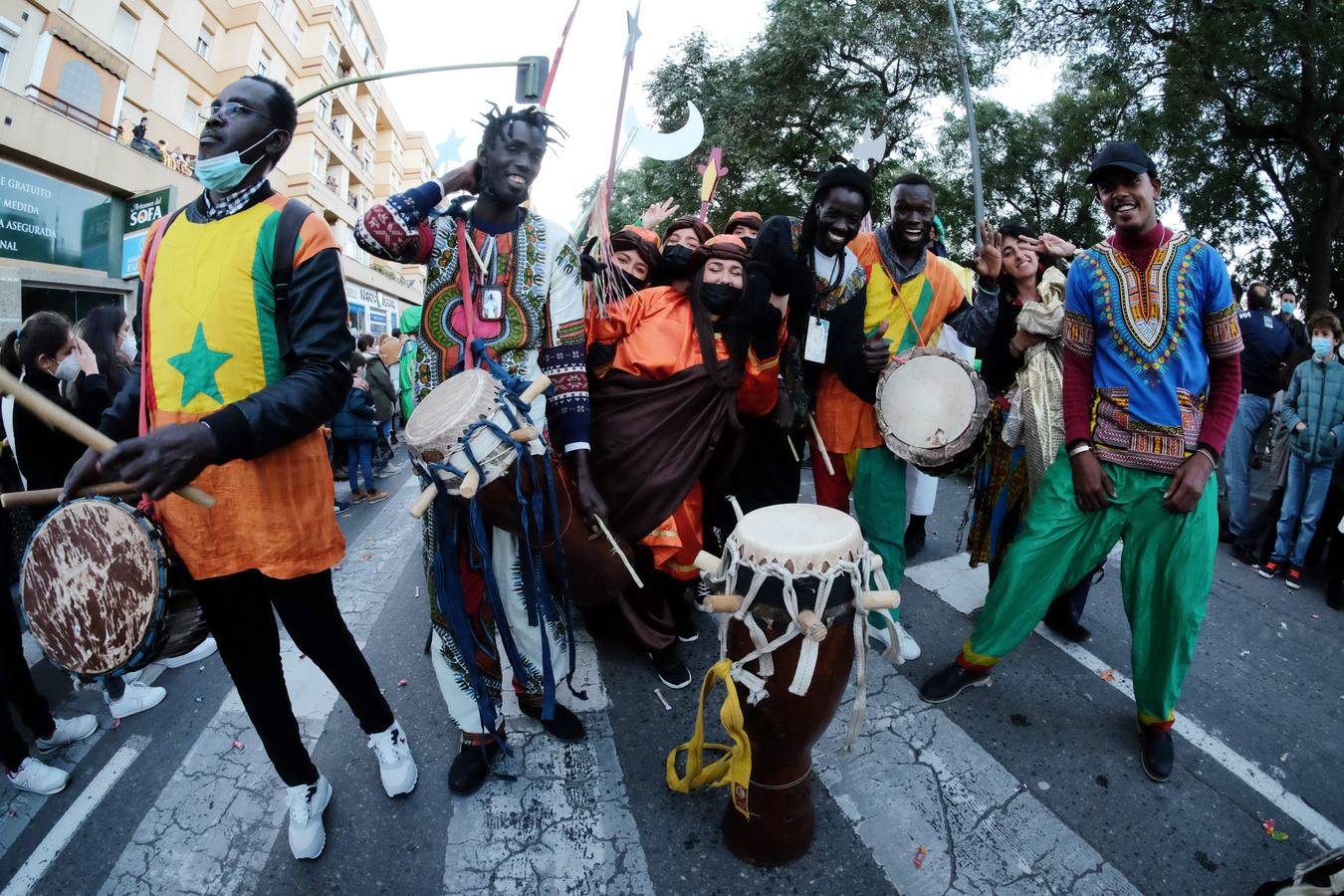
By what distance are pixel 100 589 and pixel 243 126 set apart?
1.27 m

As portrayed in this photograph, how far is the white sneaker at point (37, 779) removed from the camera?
2283 mm

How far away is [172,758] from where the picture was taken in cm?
247

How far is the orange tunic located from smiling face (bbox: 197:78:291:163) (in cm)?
141

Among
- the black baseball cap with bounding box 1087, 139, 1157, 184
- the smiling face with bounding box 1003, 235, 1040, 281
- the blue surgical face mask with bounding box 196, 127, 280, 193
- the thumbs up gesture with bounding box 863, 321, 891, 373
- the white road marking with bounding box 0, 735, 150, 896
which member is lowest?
the white road marking with bounding box 0, 735, 150, 896

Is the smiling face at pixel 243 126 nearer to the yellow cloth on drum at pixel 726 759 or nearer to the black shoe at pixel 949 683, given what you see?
the yellow cloth on drum at pixel 726 759

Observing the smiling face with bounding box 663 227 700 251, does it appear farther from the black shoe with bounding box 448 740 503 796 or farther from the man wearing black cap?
the black shoe with bounding box 448 740 503 796

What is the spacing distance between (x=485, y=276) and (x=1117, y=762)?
2877mm

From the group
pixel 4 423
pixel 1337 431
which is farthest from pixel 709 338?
pixel 1337 431

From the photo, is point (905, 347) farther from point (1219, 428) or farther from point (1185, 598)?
point (1185, 598)

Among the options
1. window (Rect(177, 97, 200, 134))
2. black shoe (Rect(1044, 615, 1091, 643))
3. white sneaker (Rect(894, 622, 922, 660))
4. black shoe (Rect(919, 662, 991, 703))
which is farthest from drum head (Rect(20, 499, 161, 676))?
window (Rect(177, 97, 200, 134))

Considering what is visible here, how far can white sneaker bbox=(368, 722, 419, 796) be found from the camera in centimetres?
223

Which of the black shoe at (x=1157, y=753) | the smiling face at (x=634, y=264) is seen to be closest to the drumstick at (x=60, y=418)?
the smiling face at (x=634, y=264)

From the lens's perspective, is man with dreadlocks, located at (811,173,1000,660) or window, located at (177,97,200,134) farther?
window, located at (177,97,200,134)

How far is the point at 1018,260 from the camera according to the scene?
3078 millimetres
